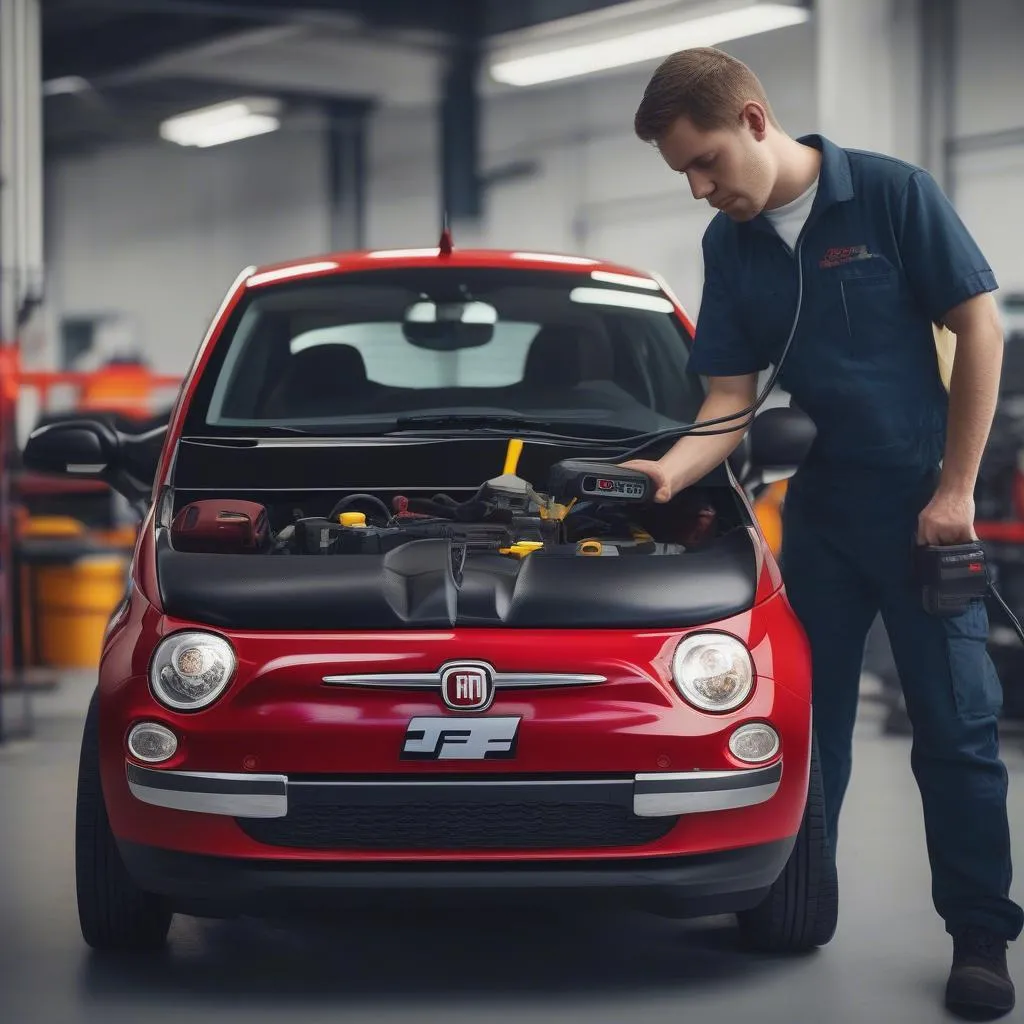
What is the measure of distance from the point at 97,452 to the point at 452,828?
1.25 meters

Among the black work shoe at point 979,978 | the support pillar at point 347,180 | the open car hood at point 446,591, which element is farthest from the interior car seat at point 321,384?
the support pillar at point 347,180

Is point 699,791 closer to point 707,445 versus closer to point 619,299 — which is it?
point 707,445

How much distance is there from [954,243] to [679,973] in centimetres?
133

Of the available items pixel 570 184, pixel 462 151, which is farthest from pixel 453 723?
pixel 462 151

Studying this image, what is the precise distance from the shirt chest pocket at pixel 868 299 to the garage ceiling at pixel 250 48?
10.3m

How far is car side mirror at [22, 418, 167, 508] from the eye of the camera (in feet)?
11.0

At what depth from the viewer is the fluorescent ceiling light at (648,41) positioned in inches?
429

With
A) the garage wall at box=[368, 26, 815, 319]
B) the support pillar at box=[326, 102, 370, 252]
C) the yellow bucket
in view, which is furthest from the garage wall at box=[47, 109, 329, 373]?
the yellow bucket

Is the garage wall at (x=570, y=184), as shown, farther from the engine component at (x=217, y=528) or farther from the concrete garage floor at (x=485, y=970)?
the engine component at (x=217, y=528)

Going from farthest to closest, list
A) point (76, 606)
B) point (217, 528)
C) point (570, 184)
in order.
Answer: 1. point (570, 184)
2. point (76, 606)
3. point (217, 528)

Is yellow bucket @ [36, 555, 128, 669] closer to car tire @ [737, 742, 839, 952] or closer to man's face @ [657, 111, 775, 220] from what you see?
car tire @ [737, 742, 839, 952]

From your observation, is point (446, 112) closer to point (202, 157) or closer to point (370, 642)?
point (202, 157)

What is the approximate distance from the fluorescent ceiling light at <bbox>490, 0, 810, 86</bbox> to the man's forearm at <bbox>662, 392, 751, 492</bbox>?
26.8 feet

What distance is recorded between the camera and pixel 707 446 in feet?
10.2
